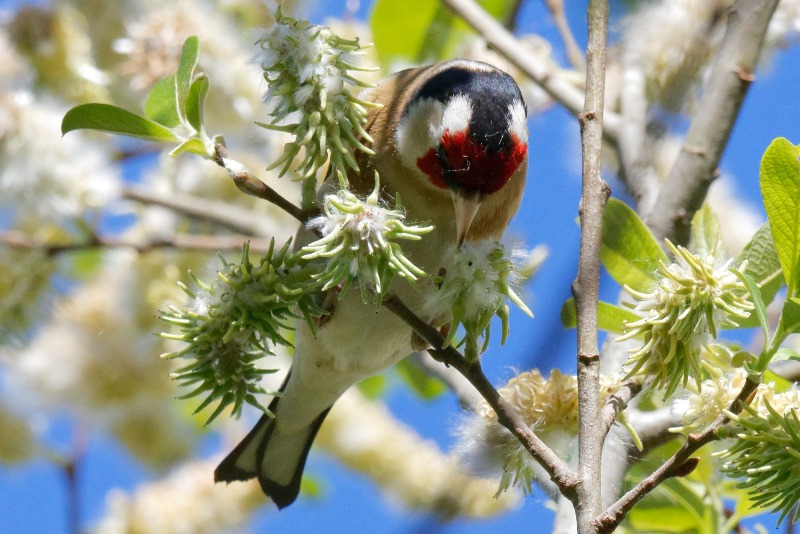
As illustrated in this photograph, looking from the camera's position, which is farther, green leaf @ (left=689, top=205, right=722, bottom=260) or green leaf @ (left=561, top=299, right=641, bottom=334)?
green leaf @ (left=689, top=205, right=722, bottom=260)

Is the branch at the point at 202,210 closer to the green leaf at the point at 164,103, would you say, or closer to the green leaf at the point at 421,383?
the green leaf at the point at 421,383

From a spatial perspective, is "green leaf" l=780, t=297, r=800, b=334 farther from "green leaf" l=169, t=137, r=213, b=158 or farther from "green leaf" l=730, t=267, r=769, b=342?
"green leaf" l=169, t=137, r=213, b=158

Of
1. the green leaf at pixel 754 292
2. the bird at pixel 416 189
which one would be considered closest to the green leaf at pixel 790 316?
the green leaf at pixel 754 292

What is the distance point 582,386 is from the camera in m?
1.25

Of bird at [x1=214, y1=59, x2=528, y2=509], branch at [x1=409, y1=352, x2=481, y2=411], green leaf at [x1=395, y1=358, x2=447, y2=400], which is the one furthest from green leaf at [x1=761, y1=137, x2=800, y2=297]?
green leaf at [x1=395, y1=358, x2=447, y2=400]

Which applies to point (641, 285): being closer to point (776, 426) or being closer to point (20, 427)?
point (776, 426)

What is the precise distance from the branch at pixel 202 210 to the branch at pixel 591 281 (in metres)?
2.04

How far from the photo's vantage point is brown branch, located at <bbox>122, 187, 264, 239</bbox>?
3318mm

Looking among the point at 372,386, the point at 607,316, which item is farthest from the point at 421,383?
the point at 607,316

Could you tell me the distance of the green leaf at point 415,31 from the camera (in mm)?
Result: 3148

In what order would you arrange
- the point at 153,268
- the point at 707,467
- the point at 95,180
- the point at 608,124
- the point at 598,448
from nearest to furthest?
the point at 598,448 < the point at 707,467 < the point at 608,124 < the point at 95,180 < the point at 153,268

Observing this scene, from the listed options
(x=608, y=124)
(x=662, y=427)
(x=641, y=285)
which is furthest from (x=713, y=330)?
(x=608, y=124)

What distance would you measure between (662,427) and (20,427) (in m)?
2.48

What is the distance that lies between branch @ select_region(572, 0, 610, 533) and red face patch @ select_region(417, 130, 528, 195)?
417mm
